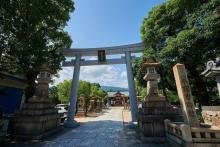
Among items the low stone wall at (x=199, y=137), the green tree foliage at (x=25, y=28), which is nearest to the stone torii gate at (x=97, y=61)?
the green tree foliage at (x=25, y=28)

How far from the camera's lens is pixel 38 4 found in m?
7.63

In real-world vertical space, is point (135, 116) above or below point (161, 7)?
below

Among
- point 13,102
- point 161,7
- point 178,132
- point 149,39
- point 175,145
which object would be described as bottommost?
A: point 175,145

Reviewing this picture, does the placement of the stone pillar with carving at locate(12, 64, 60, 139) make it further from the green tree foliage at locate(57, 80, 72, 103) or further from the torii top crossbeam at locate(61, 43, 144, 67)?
the green tree foliage at locate(57, 80, 72, 103)

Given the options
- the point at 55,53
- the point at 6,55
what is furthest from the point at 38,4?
the point at 55,53

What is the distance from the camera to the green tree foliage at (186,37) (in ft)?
30.9

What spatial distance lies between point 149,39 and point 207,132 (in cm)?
905

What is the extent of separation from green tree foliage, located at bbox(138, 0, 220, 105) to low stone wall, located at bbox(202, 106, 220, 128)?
2.84m

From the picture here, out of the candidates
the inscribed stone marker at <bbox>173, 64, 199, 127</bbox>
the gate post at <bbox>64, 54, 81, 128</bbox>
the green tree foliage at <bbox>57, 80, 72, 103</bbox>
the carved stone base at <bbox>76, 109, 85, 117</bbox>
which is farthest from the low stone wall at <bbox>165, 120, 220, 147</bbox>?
the green tree foliage at <bbox>57, 80, 72, 103</bbox>

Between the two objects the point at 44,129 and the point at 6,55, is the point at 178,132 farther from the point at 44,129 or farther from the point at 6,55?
the point at 6,55

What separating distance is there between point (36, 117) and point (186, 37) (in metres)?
9.72

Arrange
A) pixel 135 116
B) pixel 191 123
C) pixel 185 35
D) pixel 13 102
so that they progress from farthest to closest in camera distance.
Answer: pixel 13 102 < pixel 135 116 < pixel 185 35 < pixel 191 123

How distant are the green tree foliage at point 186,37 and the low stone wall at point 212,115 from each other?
9.33ft

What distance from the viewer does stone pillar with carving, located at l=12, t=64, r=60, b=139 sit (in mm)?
8289
